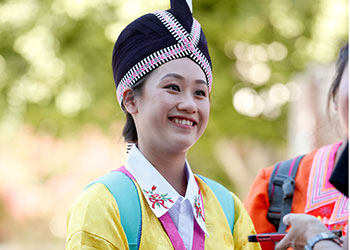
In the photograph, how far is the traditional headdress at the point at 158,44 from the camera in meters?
2.03

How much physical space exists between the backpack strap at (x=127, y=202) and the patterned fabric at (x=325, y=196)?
3.10ft

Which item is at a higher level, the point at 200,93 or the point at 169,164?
the point at 200,93

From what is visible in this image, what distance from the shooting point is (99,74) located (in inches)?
286

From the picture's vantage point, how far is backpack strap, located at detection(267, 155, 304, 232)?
99.8 inches

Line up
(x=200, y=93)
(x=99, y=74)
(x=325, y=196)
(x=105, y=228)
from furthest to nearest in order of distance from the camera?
(x=99, y=74), (x=325, y=196), (x=200, y=93), (x=105, y=228)

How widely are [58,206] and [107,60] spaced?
8.69ft

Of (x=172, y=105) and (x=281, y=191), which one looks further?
(x=281, y=191)

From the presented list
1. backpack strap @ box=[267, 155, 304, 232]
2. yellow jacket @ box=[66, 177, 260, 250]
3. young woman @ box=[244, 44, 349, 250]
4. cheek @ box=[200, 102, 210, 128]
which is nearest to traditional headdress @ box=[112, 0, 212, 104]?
cheek @ box=[200, 102, 210, 128]

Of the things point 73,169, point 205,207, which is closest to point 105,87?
point 73,169

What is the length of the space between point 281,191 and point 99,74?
5.01 meters

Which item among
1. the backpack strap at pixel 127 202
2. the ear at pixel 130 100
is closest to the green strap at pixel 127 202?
the backpack strap at pixel 127 202

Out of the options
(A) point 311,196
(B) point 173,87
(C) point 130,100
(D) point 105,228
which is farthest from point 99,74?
(D) point 105,228

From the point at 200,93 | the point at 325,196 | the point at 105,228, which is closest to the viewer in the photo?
the point at 105,228

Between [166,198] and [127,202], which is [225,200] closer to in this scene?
[166,198]
